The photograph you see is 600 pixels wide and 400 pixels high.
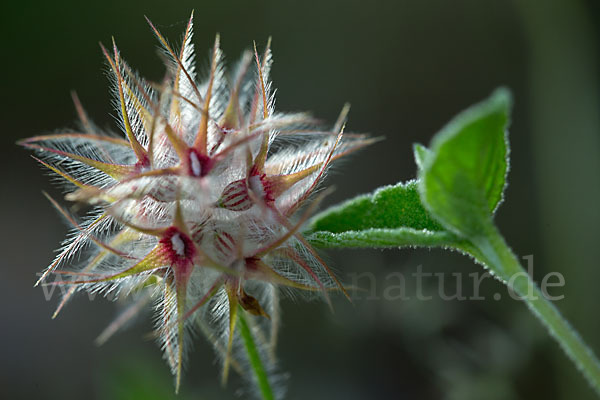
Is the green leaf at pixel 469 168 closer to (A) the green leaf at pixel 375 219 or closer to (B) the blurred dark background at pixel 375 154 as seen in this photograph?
(A) the green leaf at pixel 375 219

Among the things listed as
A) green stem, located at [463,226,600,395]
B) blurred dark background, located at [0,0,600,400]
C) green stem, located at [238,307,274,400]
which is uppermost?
blurred dark background, located at [0,0,600,400]

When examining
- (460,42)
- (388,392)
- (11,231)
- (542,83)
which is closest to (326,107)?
(460,42)

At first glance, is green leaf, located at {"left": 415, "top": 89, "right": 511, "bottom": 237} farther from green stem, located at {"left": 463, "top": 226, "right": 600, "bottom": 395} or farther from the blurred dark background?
the blurred dark background

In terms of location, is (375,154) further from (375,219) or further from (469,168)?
(469,168)

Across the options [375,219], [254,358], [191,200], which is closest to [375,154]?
[375,219]

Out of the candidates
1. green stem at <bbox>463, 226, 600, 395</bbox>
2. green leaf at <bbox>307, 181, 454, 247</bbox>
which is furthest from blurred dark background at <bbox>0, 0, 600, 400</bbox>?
green stem at <bbox>463, 226, 600, 395</bbox>

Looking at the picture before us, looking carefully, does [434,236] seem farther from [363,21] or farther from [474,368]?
[363,21]
